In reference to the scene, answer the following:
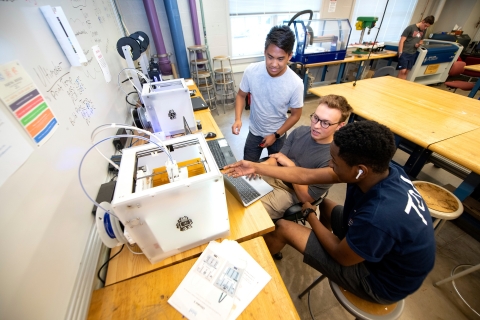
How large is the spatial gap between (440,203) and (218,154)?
1576 millimetres

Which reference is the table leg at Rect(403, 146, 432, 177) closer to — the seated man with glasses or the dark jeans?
the seated man with glasses

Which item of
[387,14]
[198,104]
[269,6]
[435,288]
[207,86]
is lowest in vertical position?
[435,288]

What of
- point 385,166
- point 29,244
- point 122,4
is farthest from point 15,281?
point 122,4

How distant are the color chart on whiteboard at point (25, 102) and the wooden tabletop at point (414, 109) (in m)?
2.19

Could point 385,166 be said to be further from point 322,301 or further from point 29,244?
point 29,244

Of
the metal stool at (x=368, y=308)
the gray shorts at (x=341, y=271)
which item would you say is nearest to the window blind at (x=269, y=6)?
the gray shorts at (x=341, y=271)

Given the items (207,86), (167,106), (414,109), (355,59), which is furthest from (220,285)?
(355,59)

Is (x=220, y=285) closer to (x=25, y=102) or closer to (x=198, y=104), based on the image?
(x=25, y=102)

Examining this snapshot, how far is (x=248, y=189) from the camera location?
3.69 feet

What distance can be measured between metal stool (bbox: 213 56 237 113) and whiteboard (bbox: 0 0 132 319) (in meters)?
2.71

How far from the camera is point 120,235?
2.53 feet

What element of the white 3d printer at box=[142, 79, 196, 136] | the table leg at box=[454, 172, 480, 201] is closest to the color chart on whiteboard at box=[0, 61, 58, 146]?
the white 3d printer at box=[142, 79, 196, 136]

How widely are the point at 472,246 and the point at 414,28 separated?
14.6 ft

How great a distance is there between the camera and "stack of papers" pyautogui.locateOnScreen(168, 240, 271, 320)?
0.66 metres
